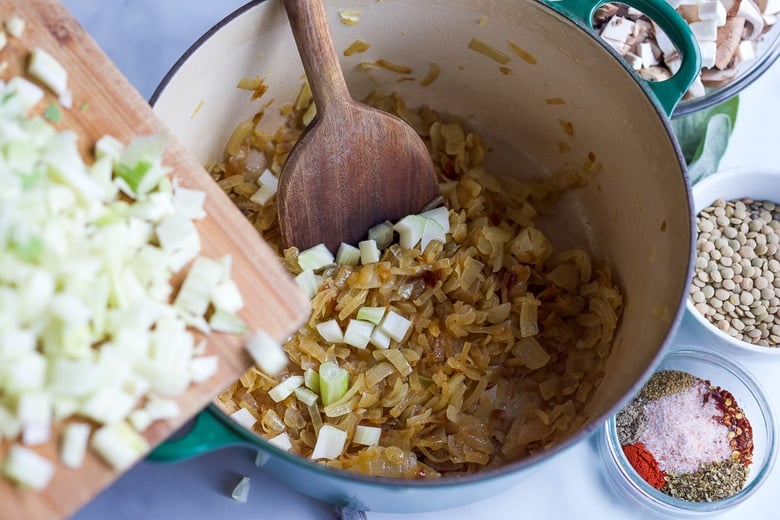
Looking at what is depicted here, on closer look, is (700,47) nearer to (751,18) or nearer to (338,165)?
(751,18)

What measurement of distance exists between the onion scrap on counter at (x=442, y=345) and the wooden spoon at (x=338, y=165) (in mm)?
68

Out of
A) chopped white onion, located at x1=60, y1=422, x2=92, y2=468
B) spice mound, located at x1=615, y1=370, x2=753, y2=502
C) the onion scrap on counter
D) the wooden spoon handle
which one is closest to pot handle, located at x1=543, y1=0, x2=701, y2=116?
the onion scrap on counter

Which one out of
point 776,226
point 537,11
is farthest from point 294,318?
point 776,226

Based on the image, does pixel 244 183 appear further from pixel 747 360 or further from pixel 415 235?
pixel 747 360

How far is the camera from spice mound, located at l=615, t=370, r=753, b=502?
5.37 feet

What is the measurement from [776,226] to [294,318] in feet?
4.09

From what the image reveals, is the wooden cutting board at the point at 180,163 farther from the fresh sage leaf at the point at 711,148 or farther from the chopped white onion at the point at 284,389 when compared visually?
the fresh sage leaf at the point at 711,148

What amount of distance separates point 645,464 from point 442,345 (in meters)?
0.47

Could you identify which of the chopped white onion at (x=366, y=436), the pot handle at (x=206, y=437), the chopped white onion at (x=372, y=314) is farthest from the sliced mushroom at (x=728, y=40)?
the pot handle at (x=206, y=437)

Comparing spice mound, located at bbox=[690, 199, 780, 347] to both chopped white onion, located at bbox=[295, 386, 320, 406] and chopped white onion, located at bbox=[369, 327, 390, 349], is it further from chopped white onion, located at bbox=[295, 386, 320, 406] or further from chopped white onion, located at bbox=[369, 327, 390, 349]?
chopped white onion, located at bbox=[295, 386, 320, 406]

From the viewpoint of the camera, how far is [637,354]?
1383mm

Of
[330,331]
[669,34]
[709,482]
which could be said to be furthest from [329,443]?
[669,34]

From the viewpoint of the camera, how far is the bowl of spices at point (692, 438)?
162 centimetres

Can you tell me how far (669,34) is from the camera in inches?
58.2
